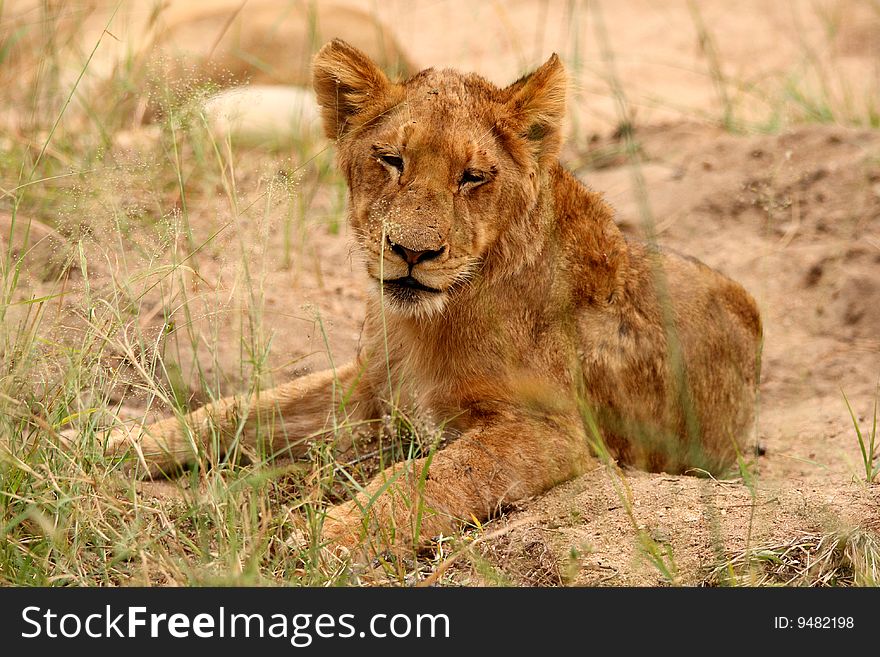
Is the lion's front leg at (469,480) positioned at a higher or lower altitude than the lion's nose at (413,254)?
lower

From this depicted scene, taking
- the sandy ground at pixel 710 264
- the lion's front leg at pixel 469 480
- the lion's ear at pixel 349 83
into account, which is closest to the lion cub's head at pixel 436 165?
the lion's ear at pixel 349 83

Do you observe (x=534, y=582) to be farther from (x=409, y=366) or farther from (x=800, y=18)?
(x=800, y=18)

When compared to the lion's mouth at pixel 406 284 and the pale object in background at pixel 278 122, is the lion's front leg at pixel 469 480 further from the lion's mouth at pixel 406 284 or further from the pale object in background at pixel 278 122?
the pale object in background at pixel 278 122

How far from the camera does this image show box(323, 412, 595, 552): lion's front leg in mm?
3539

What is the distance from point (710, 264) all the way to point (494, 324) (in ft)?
9.48

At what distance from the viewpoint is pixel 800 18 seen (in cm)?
1201

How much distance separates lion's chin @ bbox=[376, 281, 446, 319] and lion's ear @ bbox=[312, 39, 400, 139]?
0.67m

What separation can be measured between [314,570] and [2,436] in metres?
1.00

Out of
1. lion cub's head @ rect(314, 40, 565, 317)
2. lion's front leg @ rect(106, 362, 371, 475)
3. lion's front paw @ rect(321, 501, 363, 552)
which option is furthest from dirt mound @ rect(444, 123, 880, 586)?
lion's front leg @ rect(106, 362, 371, 475)

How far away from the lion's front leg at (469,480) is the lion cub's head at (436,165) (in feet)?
1.70

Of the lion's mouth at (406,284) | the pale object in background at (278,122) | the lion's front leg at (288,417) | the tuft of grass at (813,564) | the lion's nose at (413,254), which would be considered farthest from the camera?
the pale object in background at (278,122)

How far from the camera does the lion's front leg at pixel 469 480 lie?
354cm

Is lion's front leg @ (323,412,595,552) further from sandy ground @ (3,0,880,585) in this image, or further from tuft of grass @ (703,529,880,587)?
tuft of grass @ (703,529,880,587)

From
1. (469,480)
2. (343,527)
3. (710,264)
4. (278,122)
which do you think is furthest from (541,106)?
(278,122)
